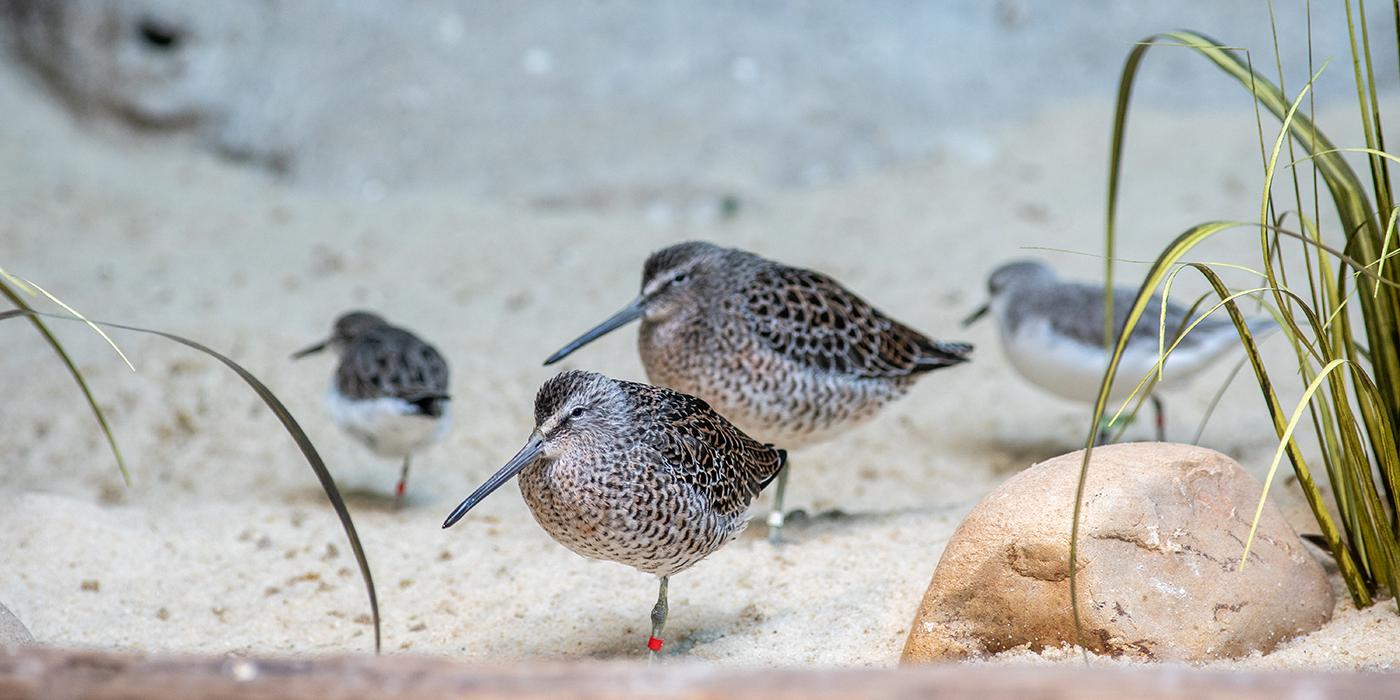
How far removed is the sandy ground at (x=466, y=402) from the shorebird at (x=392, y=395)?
329 millimetres

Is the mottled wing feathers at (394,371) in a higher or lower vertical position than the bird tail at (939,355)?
higher

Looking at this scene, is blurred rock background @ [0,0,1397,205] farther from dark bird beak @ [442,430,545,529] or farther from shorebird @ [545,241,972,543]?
dark bird beak @ [442,430,545,529]

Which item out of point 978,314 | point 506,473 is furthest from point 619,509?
point 978,314

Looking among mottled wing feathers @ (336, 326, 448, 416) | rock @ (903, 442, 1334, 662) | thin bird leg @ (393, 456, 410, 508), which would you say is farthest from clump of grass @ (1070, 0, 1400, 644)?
thin bird leg @ (393, 456, 410, 508)

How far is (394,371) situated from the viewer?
18.7 feet

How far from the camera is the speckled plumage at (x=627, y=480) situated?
11.6 feet

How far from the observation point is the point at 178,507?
538 cm

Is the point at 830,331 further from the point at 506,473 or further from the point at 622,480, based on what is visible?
the point at 506,473

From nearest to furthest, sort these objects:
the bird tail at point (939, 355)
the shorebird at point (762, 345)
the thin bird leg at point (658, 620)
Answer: the thin bird leg at point (658, 620) < the shorebird at point (762, 345) < the bird tail at point (939, 355)

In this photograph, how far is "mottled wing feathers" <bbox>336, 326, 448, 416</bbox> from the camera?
5.57m

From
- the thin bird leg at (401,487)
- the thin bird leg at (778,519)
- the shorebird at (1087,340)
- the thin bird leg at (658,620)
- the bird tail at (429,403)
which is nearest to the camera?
the thin bird leg at (658,620)

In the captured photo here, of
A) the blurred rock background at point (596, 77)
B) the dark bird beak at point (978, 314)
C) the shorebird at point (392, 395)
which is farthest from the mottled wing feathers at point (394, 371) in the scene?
the blurred rock background at point (596, 77)

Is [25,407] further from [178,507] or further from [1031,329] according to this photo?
[1031,329]

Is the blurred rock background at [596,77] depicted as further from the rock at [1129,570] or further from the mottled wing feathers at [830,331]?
the rock at [1129,570]
